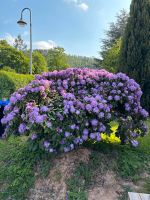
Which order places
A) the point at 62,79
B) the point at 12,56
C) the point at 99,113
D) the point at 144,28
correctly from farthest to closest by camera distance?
1. the point at 12,56
2. the point at 144,28
3. the point at 62,79
4. the point at 99,113

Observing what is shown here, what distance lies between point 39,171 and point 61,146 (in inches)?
21.3

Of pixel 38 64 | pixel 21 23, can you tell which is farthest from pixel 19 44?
pixel 21 23

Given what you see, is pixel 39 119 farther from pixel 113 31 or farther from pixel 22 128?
pixel 113 31

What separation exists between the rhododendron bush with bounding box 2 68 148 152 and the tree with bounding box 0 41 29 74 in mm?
29908

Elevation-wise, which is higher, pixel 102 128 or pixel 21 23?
pixel 21 23

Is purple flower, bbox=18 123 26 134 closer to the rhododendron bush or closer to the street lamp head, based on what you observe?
the rhododendron bush

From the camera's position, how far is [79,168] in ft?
13.6

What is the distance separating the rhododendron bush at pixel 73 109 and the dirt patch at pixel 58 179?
0.27 m

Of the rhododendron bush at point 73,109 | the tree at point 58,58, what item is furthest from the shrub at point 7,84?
the tree at point 58,58

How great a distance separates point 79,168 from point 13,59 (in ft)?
102

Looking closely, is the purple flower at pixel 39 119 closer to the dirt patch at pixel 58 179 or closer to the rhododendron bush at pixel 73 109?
the rhododendron bush at pixel 73 109

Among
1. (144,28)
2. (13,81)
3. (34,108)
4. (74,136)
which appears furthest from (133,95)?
(13,81)

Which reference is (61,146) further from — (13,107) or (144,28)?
(144,28)

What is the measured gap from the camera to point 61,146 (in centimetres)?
391
